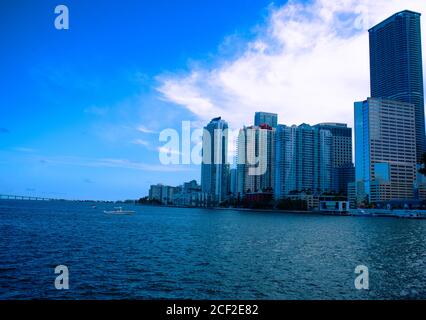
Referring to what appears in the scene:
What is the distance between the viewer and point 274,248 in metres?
38.8

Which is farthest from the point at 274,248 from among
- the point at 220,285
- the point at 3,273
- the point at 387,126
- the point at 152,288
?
the point at 387,126

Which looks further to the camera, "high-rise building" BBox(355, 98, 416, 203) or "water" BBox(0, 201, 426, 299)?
"high-rise building" BBox(355, 98, 416, 203)

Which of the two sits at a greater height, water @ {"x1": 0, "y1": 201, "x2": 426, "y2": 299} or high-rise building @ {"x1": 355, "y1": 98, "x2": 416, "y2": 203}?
high-rise building @ {"x1": 355, "y1": 98, "x2": 416, "y2": 203}

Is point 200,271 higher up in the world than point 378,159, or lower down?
lower down

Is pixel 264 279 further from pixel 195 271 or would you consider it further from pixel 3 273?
pixel 3 273

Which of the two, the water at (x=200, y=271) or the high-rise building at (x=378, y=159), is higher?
the high-rise building at (x=378, y=159)

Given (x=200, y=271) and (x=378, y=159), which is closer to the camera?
(x=200, y=271)

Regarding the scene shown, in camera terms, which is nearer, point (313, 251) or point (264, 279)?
point (264, 279)

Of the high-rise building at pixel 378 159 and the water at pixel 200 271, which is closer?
the water at pixel 200 271
